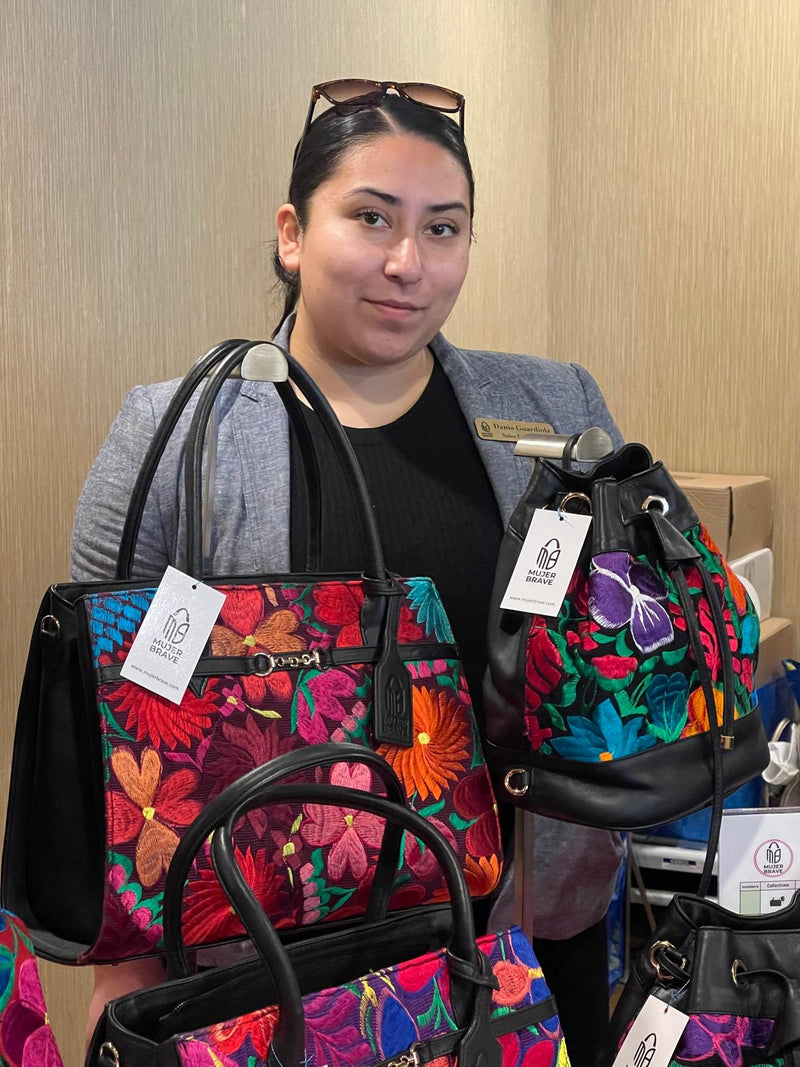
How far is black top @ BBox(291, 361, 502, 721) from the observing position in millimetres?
1324

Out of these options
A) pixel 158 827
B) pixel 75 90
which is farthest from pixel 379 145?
pixel 158 827

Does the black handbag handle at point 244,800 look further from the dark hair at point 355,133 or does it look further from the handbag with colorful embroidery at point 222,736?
the dark hair at point 355,133

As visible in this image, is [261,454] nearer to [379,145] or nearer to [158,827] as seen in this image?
[379,145]

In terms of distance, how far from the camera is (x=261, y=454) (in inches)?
52.0

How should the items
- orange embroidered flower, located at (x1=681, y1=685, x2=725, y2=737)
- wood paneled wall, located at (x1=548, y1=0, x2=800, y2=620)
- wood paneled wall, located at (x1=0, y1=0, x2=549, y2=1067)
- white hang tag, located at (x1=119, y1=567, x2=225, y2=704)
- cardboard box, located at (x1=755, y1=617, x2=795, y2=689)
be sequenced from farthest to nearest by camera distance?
wood paneled wall, located at (x1=548, y1=0, x2=800, y2=620)
cardboard box, located at (x1=755, y1=617, x2=795, y2=689)
wood paneled wall, located at (x1=0, y1=0, x2=549, y2=1067)
orange embroidered flower, located at (x1=681, y1=685, x2=725, y2=737)
white hang tag, located at (x1=119, y1=567, x2=225, y2=704)

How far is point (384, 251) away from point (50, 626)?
608 millimetres

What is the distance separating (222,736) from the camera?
3.15 ft

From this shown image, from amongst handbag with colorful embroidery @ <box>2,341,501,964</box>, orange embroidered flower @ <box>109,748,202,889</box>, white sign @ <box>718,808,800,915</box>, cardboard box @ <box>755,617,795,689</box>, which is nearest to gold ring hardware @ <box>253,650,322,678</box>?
handbag with colorful embroidery @ <box>2,341,501,964</box>

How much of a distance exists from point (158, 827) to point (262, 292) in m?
1.47

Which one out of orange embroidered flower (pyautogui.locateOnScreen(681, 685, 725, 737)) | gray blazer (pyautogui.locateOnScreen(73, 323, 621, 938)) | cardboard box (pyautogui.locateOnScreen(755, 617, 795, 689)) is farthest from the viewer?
cardboard box (pyautogui.locateOnScreen(755, 617, 795, 689))

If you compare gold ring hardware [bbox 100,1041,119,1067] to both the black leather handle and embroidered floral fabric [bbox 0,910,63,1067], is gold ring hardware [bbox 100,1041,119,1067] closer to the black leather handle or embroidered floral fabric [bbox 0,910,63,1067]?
embroidered floral fabric [bbox 0,910,63,1067]

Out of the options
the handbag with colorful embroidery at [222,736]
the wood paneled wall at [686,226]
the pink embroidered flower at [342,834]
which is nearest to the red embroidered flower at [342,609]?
the handbag with colorful embroidery at [222,736]

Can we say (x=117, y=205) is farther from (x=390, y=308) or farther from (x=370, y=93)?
(x=390, y=308)

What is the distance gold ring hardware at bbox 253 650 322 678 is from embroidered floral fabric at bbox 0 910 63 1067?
301 millimetres
